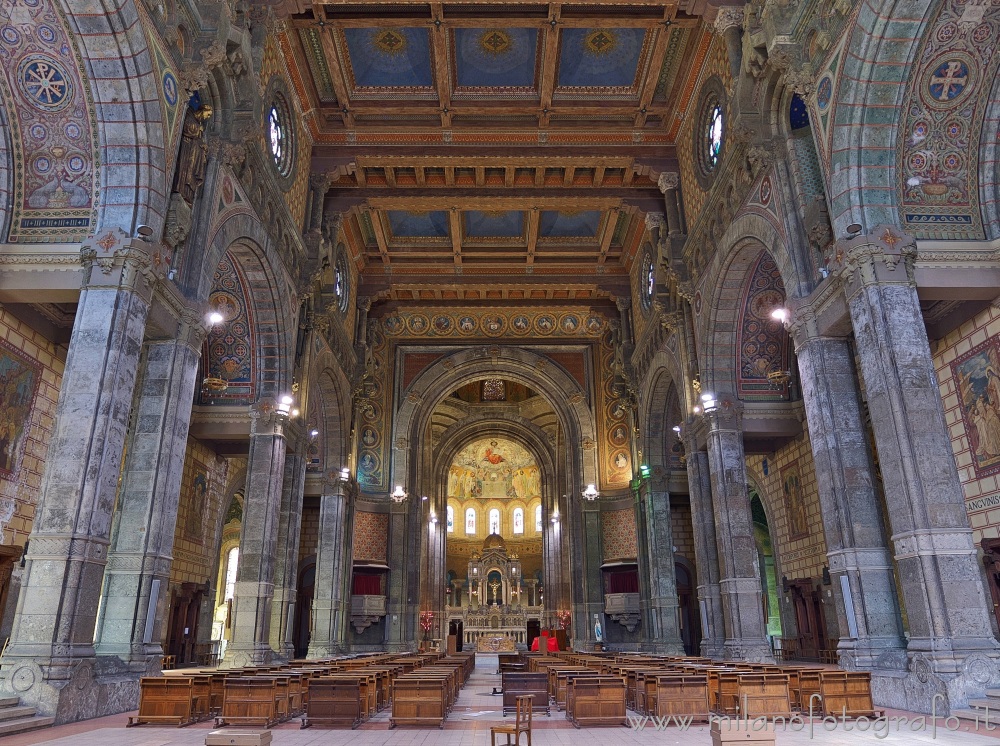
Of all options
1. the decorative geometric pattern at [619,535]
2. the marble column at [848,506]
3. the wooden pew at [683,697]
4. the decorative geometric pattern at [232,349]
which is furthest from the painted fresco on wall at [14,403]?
the decorative geometric pattern at [619,535]

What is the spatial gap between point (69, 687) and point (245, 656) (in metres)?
6.76

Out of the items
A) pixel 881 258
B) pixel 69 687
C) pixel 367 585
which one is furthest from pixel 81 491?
pixel 367 585

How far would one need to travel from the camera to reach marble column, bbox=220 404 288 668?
15359 millimetres

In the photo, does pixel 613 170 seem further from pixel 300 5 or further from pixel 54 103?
pixel 54 103

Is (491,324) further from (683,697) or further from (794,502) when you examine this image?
(683,697)

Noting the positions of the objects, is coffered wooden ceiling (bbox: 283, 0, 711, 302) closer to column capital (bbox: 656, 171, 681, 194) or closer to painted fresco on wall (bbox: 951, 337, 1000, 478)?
column capital (bbox: 656, 171, 681, 194)

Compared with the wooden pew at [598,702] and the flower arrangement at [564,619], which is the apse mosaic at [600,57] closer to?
the wooden pew at [598,702]

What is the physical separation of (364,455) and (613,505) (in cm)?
1083

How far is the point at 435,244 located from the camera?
28.2 metres

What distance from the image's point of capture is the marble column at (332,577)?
22531mm

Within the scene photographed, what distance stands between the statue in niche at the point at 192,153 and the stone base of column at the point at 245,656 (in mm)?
9505

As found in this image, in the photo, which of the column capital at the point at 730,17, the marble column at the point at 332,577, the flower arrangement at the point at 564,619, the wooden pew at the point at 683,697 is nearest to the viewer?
the wooden pew at the point at 683,697

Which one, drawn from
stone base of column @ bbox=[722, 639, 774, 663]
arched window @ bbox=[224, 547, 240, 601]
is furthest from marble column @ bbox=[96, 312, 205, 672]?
arched window @ bbox=[224, 547, 240, 601]

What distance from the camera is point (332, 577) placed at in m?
23.4
